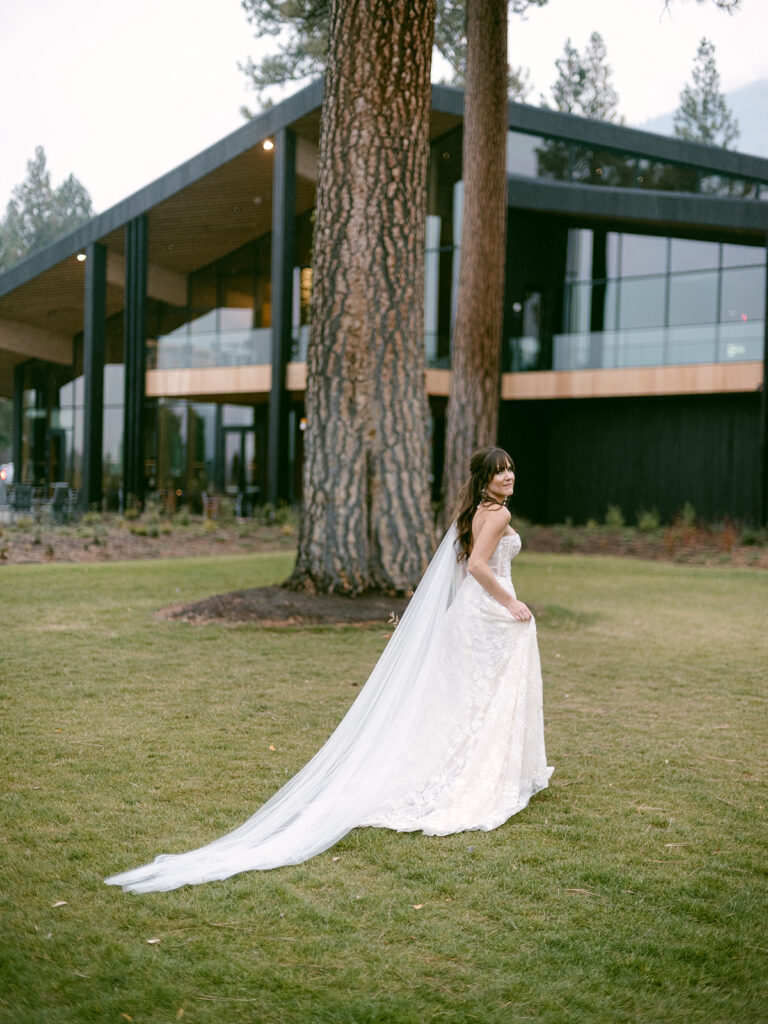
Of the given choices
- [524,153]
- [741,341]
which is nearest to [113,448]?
[524,153]

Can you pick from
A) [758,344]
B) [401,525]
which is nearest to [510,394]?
[758,344]

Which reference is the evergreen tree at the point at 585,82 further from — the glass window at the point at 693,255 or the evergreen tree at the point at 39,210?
the evergreen tree at the point at 39,210

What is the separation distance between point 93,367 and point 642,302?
592 inches

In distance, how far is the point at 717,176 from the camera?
2253 centimetres

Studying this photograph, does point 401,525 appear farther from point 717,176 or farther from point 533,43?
point 533,43

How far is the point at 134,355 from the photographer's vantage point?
966 inches

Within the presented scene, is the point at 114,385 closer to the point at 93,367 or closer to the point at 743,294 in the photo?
the point at 93,367

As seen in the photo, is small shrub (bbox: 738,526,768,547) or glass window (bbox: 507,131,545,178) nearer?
small shrub (bbox: 738,526,768,547)

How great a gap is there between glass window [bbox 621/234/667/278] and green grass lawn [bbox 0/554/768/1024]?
62.3ft

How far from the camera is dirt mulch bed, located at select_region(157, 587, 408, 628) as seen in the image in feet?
27.8

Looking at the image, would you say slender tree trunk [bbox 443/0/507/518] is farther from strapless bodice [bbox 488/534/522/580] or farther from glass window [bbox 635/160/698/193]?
glass window [bbox 635/160/698/193]

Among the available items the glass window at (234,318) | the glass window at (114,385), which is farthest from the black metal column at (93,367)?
the glass window at (234,318)

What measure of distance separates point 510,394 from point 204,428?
956cm

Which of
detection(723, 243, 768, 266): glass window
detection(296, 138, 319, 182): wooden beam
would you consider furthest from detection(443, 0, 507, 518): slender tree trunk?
detection(723, 243, 768, 266): glass window
